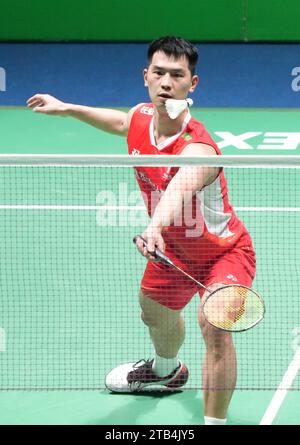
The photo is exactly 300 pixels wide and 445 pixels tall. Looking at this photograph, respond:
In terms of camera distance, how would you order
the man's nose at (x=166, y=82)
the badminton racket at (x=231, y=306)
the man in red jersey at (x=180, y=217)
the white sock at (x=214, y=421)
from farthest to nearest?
the man's nose at (x=166, y=82) → the white sock at (x=214, y=421) → the man in red jersey at (x=180, y=217) → the badminton racket at (x=231, y=306)

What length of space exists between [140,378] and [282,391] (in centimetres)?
81

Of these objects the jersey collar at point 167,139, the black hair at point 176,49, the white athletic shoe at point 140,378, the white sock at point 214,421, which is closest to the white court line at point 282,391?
the white sock at point 214,421

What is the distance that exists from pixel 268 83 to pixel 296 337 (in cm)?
624

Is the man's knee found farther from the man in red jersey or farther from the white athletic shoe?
the white athletic shoe

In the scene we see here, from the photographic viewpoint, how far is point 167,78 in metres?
5.71

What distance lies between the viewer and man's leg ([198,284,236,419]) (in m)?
5.44

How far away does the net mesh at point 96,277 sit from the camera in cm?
650

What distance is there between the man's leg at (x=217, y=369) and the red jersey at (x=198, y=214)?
0.31 meters

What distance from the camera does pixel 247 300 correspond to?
5.46 m

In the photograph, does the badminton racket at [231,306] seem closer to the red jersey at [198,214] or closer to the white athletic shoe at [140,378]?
the red jersey at [198,214]

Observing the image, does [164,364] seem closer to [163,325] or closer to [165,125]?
[163,325]

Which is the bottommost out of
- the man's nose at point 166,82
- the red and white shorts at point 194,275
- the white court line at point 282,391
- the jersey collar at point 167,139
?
the white court line at point 282,391

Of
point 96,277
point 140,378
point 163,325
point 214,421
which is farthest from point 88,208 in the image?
point 214,421
